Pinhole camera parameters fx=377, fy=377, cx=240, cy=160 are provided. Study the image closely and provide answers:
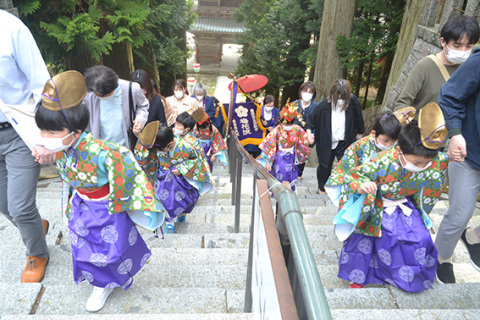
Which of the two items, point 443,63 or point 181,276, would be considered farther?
point 443,63

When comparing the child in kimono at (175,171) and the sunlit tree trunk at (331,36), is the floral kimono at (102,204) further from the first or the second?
the sunlit tree trunk at (331,36)

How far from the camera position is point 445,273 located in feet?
9.20

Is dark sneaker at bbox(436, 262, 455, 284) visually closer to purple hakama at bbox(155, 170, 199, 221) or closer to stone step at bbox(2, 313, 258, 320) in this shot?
stone step at bbox(2, 313, 258, 320)

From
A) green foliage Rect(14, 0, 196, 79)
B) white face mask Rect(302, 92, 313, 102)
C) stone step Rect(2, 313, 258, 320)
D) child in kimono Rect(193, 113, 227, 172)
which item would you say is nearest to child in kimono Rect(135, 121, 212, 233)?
child in kimono Rect(193, 113, 227, 172)

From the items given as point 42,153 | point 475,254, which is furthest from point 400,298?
point 42,153

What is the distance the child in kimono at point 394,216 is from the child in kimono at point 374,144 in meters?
0.16

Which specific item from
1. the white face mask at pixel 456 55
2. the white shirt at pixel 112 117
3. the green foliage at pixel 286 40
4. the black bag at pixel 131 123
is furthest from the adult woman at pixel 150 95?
the green foliage at pixel 286 40

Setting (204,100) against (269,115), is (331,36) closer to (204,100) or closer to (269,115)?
(269,115)

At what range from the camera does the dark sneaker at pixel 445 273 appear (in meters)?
2.79

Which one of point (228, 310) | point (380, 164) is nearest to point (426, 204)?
point (380, 164)

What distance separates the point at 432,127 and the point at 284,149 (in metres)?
2.84

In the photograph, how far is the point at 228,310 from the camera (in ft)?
7.62

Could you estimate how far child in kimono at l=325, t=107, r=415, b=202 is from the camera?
290cm

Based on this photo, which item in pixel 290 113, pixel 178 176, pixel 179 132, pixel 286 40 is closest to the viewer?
pixel 178 176
